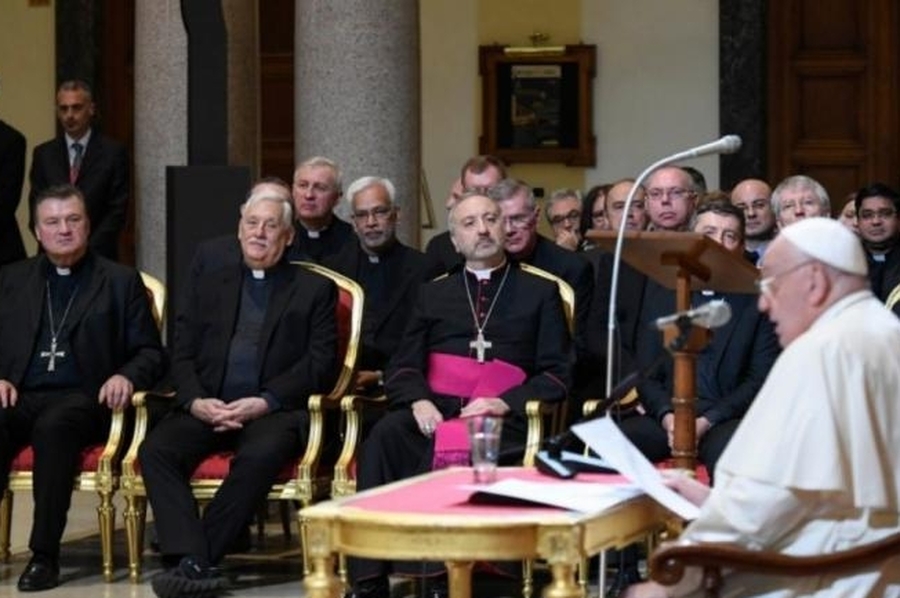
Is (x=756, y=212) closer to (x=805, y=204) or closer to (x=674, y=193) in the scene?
(x=805, y=204)

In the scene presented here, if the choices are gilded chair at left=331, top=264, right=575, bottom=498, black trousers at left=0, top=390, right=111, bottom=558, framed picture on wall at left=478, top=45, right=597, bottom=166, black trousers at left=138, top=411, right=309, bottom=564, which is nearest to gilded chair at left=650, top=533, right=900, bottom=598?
gilded chair at left=331, top=264, right=575, bottom=498

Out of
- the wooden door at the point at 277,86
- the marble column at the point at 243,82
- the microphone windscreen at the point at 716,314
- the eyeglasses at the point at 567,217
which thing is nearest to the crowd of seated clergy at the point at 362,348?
the eyeglasses at the point at 567,217

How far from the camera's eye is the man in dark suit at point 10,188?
13094 mm

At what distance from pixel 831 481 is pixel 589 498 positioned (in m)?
0.78

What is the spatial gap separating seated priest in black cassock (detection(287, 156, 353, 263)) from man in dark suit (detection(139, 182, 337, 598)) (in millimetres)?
764

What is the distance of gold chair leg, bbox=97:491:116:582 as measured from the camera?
32.7 feet

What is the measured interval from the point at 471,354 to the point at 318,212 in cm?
184

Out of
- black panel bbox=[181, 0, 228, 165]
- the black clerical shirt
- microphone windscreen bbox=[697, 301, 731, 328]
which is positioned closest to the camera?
microphone windscreen bbox=[697, 301, 731, 328]

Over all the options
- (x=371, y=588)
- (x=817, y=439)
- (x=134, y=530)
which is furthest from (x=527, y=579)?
(x=817, y=439)

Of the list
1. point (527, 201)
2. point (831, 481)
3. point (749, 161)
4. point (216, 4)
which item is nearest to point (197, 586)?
point (527, 201)

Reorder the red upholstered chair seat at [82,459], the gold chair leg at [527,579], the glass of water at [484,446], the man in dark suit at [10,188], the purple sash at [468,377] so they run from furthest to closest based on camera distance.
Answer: the man in dark suit at [10,188], the red upholstered chair seat at [82,459], the purple sash at [468,377], the gold chair leg at [527,579], the glass of water at [484,446]

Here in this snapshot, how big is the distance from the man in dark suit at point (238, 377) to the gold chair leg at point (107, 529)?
31 cm

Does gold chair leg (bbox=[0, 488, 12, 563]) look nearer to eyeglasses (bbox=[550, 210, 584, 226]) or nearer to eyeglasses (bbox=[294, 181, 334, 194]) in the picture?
eyeglasses (bbox=[294, 181, 334, 194])

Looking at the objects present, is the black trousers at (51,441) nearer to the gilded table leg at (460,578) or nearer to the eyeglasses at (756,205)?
the gilded table leg at (460,578)
